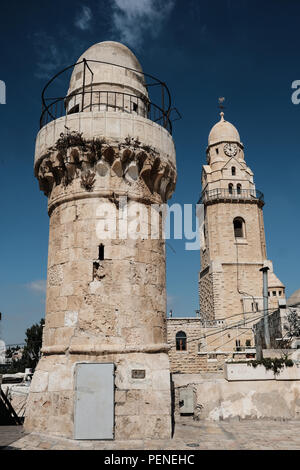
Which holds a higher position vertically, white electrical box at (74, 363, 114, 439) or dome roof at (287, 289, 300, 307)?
dome roof at (287, 289, 300, 307)

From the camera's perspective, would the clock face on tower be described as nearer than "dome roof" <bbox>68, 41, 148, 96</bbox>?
No

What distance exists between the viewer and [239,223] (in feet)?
122

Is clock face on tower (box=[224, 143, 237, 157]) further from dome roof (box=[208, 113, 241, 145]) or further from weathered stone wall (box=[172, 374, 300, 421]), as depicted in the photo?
weathered stone wall (box=[172, 374, 300, 421])

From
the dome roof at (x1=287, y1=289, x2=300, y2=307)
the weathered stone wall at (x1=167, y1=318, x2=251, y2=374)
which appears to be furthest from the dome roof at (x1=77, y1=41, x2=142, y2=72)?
the dome roof at (x1=287, y1=289, x2=300, y2=307)

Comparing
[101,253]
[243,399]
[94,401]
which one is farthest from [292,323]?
[94,401]

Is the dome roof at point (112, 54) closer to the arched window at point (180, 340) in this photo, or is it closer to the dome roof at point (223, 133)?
the arched window at point (180, 340)

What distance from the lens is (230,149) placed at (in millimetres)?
40375

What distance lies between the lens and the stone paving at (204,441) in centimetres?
618

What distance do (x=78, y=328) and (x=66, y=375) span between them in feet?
2.88

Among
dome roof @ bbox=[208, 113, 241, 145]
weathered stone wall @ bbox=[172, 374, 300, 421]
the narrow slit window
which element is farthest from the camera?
dome roof @ bbox=[208, 113, 241, 145]

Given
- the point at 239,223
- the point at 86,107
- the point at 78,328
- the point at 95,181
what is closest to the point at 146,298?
the point at 78,328

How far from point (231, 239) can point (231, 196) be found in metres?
4.47

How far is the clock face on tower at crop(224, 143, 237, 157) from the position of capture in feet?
132
